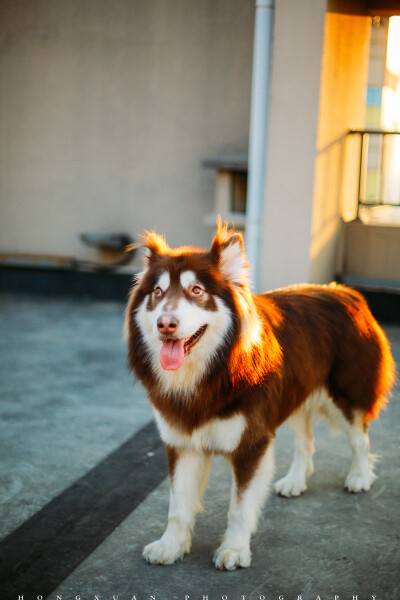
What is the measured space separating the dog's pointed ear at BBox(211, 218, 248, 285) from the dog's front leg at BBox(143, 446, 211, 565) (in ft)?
2.71

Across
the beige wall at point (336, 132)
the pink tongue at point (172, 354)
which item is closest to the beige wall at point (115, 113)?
the beige wall at point (336, 132)

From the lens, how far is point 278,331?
3.04 meters

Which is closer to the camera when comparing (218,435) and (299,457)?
(218,435)

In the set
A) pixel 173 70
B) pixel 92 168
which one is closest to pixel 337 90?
pixel 173 70

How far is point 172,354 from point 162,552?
921 mm

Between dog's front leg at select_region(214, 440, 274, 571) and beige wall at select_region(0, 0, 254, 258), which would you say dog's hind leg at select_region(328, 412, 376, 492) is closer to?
dog's front leg at select_region(214, 440, 274, 571)

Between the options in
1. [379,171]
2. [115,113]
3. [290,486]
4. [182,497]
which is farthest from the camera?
[115,113]

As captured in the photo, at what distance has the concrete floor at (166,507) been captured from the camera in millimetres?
2615

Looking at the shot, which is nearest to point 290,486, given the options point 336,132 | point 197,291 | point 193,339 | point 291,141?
point 193,339

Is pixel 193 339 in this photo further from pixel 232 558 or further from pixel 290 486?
pixel 290 486

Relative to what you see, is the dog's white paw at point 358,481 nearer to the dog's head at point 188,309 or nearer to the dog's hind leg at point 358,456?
the dog's hind leg at point 358,456

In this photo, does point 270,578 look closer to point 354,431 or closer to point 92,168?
point 354,431

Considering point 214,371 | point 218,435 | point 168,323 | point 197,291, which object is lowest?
point 218,435

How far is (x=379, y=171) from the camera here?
24.0 feet
